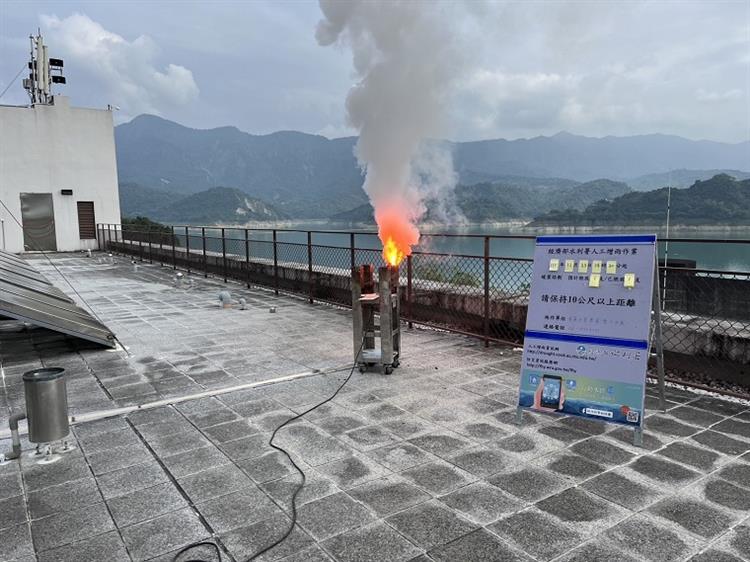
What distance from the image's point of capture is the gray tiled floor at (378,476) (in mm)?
2609

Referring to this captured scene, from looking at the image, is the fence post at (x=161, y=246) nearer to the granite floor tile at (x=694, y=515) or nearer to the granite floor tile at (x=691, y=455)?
the granite floor tile at (x=691, y=455)

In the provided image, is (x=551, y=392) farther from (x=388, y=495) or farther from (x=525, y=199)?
(x=525, y=199)

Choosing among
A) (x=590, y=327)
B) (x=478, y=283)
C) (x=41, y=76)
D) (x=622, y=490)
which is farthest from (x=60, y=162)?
(x=622, y=490)

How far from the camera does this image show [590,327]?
13.0ft

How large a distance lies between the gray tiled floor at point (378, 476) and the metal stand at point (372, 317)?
0.21 m

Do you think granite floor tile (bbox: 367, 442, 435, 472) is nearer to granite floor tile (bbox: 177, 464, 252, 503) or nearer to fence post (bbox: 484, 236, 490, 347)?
granite floor tile (bbox: 177, 464, 252, 503)

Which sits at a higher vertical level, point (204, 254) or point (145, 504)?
point (204, 254)

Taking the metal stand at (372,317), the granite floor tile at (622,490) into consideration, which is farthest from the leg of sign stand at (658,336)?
the metal stand at (372,317)

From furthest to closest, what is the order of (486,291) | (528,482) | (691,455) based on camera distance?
(486,291) → (691,455) → (528,482)

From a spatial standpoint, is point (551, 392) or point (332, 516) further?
point (551, 392)

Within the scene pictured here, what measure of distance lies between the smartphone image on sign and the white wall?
29403mm

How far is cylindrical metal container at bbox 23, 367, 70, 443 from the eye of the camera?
3.56 metres

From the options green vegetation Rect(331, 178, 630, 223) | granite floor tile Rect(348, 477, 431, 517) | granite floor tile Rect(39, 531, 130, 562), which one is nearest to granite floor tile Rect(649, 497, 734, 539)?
granite floor tile Rect(348, 477, 431, 517)

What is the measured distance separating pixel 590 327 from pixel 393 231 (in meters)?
2.56
